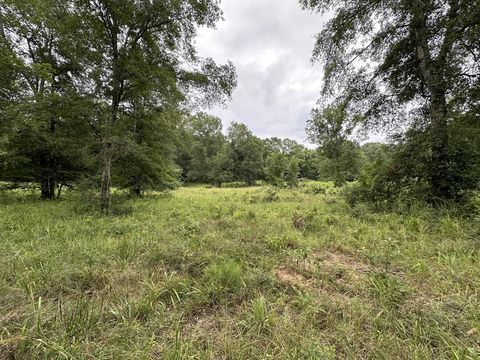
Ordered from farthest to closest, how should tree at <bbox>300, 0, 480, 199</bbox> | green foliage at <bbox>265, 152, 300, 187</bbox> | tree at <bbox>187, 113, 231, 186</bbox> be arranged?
tree at <bbox>187, 113, 231, 186</bbox>, green foliage at <bbox>265, 152, 300, 187</bbox>, tree at <bbox>300, 0, 480, 199</bbox>

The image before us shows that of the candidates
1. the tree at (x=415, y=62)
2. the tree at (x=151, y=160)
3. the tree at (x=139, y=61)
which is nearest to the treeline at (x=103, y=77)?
the tree at (x=139, y=61)

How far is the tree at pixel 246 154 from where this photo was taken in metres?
42.3

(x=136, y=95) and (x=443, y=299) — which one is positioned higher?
(x=136, y=95)

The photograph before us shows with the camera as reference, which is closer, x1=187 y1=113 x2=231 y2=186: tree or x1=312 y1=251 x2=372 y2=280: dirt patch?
x1=312 y1=251 x2=372 y2=280: dirt patch

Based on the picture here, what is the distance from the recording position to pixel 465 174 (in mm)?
5820

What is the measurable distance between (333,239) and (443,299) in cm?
215

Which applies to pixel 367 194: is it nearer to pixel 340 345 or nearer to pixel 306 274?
pixel 306 274

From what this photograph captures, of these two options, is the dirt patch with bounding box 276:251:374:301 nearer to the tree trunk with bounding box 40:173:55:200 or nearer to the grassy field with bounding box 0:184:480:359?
the grassy field with bounding box 0:184:480:359

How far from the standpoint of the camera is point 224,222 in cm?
581

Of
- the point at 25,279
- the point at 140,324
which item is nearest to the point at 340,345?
the point at 140,324

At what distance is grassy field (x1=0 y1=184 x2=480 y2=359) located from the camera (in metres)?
1.74

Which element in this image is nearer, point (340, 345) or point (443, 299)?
point (340, 345)

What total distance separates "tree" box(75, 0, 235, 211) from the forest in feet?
0.18

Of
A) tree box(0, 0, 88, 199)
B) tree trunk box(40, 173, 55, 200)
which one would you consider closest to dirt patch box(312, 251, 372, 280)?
tree box(0, 0, 88, 199)
